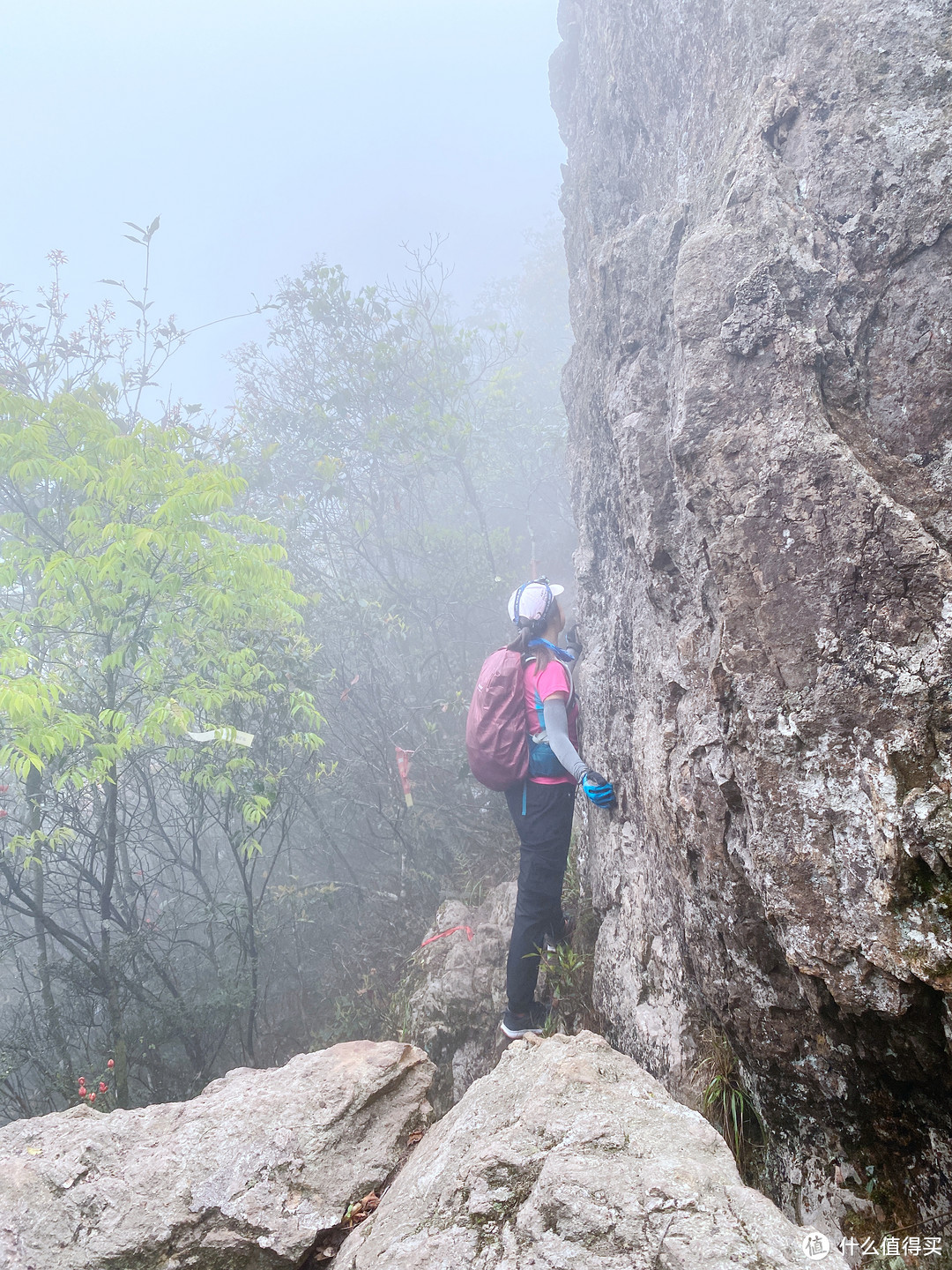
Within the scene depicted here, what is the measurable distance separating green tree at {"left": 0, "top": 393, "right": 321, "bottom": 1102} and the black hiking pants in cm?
226

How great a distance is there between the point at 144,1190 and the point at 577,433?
6.88 meters

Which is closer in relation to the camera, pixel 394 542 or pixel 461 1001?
pixel 461 1001

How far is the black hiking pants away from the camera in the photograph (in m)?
3.82

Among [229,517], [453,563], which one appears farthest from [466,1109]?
[453,563]

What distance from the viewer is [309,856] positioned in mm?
7250

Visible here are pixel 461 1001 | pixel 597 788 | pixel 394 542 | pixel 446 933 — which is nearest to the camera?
pixel 597 788

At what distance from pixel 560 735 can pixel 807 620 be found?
67.4 inches

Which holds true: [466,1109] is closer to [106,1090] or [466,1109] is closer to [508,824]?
[106,1090]

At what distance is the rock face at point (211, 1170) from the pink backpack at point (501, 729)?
1.62m

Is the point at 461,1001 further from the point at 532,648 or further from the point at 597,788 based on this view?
the point at 532,648

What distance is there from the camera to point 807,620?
228 centimetres

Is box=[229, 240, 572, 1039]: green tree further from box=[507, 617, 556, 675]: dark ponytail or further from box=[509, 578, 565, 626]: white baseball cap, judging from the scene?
box=[509, 578, 565, 626]: white baseball cap

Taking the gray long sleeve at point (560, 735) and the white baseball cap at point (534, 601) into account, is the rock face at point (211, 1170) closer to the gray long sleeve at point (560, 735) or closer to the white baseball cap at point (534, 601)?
the gray long sleeve at point (560, 735)

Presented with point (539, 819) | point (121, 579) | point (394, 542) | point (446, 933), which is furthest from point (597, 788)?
point (394, 542)
